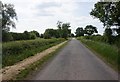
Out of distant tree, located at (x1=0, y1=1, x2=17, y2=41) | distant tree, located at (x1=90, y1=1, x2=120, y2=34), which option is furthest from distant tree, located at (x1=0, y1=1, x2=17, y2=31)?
distant tree, located at (x1=90, y1=1, x2=120, y2=34)

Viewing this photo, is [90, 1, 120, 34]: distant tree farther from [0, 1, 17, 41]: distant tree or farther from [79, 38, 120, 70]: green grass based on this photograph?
[0, 1, 17, 41]: distant tree

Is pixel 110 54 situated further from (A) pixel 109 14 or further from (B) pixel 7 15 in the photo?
(B) pixel 7 15

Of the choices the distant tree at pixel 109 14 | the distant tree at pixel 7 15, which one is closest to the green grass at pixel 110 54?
the distant tree at pixel 109 14

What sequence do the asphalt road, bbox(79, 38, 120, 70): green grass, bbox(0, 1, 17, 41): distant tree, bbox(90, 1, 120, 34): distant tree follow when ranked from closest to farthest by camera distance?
1. the asphalt road
2. bbox(79, 38, 120, 70): green grass
3. bbox(90, 1, 120, 34): distant tree
4. bbox(0, 1, 17, 41): distant tree

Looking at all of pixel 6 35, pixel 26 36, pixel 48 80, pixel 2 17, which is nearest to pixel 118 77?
pixel 48 80

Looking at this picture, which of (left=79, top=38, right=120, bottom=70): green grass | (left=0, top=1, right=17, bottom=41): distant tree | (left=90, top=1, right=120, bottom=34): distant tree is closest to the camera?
(left=79, top=38, right=120, bottom=70): green grass

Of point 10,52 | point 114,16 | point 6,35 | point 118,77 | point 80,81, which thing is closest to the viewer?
point 80,81

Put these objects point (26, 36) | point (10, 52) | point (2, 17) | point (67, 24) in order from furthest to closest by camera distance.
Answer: point (67, 24) → point (26, 36) → point (2, 17) → point (10, 52)

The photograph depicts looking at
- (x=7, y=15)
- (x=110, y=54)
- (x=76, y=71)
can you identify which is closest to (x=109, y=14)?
(x=110, y=54)

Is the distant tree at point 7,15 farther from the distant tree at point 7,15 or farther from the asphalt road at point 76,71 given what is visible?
the asphalt road at point 76,71

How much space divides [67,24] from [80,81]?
15350cm

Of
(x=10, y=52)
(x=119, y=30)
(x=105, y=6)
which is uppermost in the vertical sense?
(x=105, y=6)

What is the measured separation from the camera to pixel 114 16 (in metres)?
32.7

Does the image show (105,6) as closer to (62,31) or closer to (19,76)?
(19,76)
